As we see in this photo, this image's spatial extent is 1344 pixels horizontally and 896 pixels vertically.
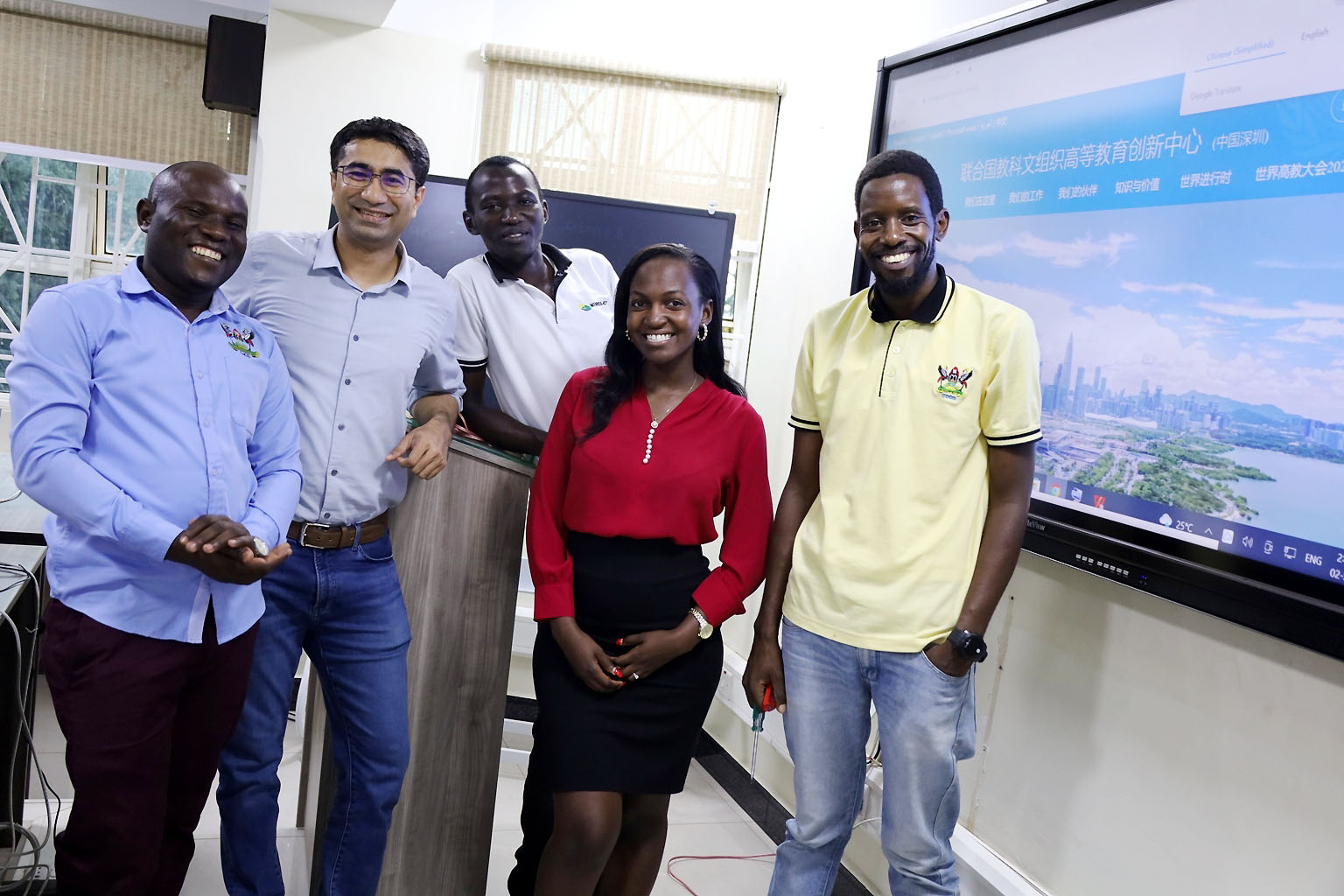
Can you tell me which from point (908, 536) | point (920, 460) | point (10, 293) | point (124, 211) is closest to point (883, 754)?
point (908, 536)

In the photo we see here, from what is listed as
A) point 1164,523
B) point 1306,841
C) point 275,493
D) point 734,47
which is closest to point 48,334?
point 275,493

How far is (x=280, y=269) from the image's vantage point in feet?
6.56

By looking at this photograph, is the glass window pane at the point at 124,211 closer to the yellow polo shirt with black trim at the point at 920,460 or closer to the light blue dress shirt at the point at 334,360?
the light blue dress shirt at the point at 334,360

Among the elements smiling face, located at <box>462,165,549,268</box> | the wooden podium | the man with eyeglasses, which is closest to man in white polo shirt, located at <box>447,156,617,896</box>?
smiling face, located at <box>462,165,549,268</box>

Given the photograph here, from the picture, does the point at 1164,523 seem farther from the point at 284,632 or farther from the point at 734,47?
the point at 734,47

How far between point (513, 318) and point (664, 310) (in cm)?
63

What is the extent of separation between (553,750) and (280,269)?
3.52 ft

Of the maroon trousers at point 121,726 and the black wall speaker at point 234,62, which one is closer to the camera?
the maroon trousers at point 121,726

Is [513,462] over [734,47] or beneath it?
beneath

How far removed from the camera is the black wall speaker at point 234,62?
4730 mm

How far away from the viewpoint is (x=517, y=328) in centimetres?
249

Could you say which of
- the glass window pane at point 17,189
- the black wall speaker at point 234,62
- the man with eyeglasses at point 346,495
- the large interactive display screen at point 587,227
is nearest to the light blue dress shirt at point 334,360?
the man with eyeglasses at point 346,495

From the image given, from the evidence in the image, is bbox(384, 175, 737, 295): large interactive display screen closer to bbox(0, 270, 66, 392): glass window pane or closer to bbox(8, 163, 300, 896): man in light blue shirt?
bbox(8, 163, 300, 896): man in light blue shirt

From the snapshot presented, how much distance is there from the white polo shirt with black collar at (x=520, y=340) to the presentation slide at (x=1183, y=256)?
0.97 m
